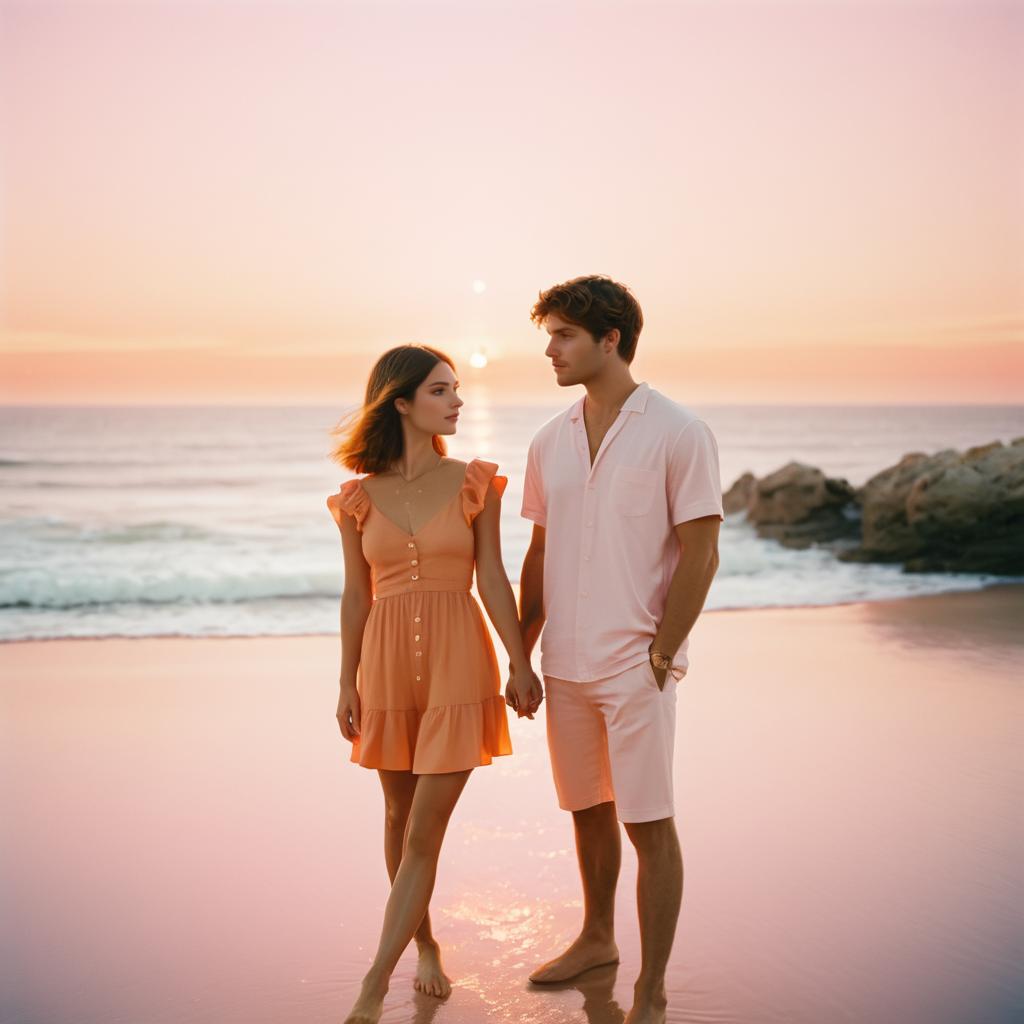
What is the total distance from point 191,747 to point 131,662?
2.26 m

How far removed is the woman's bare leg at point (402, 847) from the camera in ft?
11.1

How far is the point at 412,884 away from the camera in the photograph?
10.4ft

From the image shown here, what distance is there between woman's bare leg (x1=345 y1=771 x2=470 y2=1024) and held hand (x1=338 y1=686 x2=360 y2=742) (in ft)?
1.02

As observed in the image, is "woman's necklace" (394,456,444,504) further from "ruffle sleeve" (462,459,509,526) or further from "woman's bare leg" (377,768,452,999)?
"woman's bare leg" (377,768,452,999)

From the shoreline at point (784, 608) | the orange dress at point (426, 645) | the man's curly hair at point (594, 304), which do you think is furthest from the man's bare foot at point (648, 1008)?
the shoreline at point (784, 608)

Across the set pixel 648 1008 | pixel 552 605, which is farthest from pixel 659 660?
pixel 648 1008

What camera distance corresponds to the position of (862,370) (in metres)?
42.2

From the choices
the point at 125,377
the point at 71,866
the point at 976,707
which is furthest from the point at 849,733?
the point at 125,377

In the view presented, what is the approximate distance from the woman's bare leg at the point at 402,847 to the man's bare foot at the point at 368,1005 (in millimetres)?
328

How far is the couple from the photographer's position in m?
3.22

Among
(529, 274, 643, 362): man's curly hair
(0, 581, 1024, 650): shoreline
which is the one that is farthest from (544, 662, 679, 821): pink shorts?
(0, 581, 1024, 650): shoreline

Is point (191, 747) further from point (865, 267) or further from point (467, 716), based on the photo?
point (865, 267)

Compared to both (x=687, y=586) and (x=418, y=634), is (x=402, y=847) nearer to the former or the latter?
Answer: (x=418, y=634)

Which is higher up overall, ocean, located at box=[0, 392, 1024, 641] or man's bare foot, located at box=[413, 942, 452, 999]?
ocean, located at box=[0, 392, 1024, 641]
